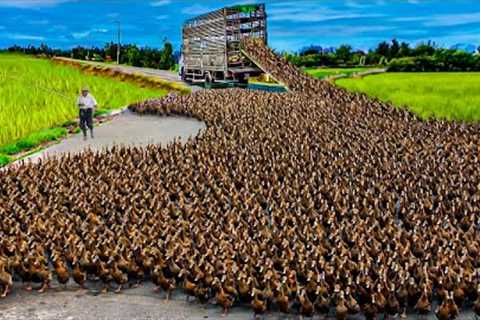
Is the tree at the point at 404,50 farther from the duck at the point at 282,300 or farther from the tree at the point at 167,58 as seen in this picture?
the duck at the point at 282,300

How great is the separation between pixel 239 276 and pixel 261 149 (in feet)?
29.4

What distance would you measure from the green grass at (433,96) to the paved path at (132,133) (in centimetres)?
783

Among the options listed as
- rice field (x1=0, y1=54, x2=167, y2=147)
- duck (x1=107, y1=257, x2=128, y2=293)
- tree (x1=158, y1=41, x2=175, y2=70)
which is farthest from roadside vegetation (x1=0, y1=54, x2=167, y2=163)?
tree (x1=158, y1=41, x2=175, y2=70)

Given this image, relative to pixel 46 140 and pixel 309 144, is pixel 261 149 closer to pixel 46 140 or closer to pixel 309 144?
pixel 309 144

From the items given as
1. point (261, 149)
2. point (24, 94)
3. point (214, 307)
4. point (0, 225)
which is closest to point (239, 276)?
point (214, 307)

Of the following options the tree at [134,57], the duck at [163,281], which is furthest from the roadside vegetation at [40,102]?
the tree at [134,57]

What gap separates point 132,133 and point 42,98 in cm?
1130

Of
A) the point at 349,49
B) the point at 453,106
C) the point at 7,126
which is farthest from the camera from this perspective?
the point at 349,49

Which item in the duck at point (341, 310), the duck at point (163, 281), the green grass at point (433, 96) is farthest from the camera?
the green grass at point (433, 96)

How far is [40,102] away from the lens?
32.7m

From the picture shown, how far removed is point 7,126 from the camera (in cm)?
2528

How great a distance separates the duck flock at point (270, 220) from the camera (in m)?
9.43

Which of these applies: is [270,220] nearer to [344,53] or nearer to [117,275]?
[117,275]

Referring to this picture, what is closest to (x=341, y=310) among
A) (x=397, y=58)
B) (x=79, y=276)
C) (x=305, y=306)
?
(x=305, y=306)
